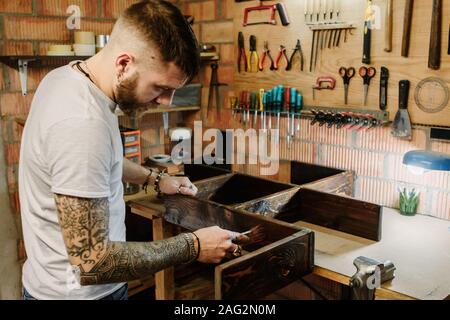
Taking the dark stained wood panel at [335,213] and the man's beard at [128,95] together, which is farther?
the dark stained wood panel at [335,213]

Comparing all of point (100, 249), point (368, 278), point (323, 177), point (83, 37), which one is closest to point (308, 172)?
point (323, 177)

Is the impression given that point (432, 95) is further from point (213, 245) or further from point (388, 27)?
point (213, 245)

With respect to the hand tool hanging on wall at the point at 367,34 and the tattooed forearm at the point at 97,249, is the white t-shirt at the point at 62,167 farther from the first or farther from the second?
the hand tool hanging on wall at the point at 367,34

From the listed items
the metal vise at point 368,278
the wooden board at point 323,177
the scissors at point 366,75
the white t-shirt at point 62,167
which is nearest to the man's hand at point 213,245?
the white t-shirt at point 62,167

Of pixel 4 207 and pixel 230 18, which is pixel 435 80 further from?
pixel 4 207

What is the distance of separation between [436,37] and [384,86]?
0.29 metres

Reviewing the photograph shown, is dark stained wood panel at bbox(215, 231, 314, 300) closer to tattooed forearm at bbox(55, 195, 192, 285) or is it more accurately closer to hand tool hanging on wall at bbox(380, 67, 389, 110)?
tattooed forearm at bbox(55, 195, 192, 285)

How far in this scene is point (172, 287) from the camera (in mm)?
2031

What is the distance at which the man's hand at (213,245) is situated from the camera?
1265mm

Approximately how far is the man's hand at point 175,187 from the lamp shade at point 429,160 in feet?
2.70

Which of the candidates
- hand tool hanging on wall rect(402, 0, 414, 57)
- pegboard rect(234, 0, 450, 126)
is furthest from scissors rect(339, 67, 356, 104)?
hand tool hanging on wall rect(402, 0, 414, 57)

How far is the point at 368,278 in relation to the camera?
127 centimetres

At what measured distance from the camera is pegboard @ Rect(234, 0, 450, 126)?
188 centimetres

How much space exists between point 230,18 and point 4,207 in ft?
5.34
